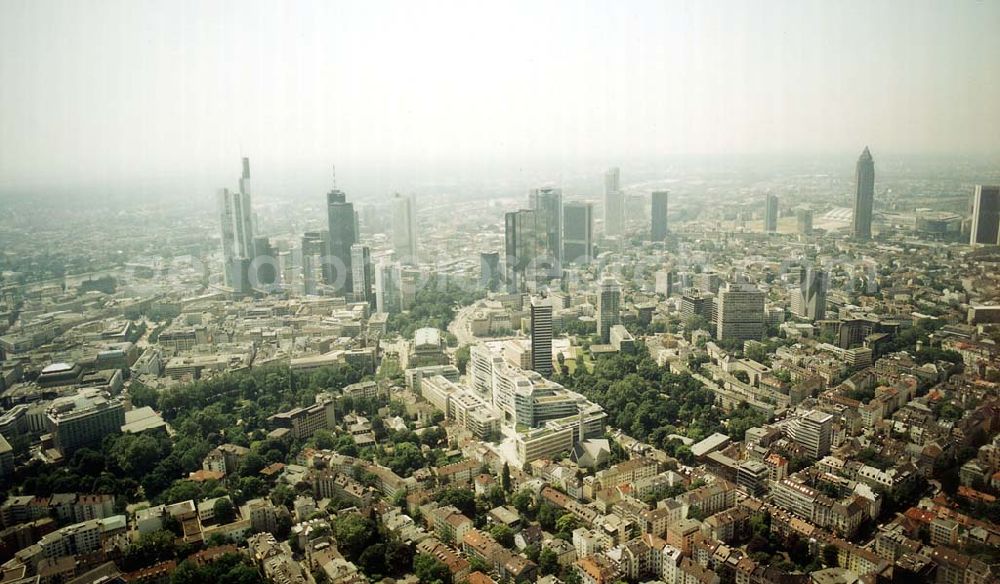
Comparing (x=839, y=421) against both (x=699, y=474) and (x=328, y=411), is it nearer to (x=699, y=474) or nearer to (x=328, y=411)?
(x=699, y=474)

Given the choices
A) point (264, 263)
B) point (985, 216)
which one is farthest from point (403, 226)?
point (985, 216)

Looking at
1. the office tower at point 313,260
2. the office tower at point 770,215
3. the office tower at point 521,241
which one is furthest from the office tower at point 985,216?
the office tower at point 313,260

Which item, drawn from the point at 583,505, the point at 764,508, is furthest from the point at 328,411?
the point at 764,508

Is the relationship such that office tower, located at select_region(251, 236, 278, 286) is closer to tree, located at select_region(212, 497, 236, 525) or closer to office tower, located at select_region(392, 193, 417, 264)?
office tower, located at select_region(392, 193, 417, 264)

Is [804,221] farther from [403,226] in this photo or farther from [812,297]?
[403,226]

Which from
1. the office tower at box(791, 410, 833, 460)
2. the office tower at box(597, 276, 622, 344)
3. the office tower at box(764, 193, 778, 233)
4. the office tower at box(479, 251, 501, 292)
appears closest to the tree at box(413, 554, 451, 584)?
the office tower at box(791, 410, 833, 460)
